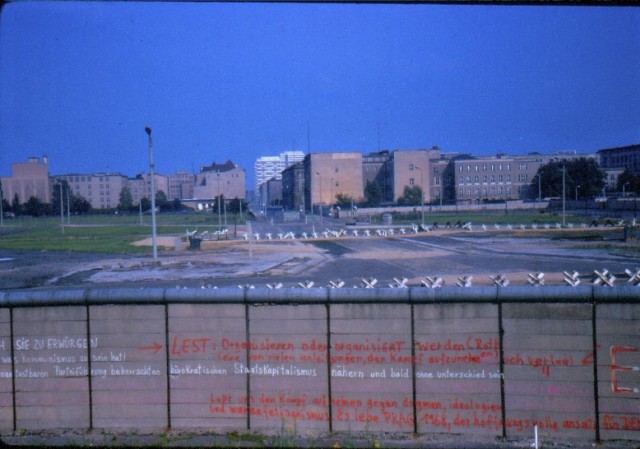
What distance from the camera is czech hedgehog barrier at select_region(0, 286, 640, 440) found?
7445 millimetres

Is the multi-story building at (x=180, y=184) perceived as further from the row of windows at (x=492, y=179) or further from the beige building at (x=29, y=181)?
the row of windows at (x=492, y=179)

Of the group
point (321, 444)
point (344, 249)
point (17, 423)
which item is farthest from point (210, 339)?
point (344, 249)

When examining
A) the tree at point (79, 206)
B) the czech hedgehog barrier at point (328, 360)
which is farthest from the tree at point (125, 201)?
the czech hedgehog barrier at point (328, 360)

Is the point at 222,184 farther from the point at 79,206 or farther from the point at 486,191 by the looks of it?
the point at 486,191

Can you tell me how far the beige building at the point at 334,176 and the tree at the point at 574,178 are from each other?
35.3 m

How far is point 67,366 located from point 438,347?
554 cm

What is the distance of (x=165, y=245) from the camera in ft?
152

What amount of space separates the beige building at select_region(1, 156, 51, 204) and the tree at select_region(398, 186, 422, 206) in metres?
69.5

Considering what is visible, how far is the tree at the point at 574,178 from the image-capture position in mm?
→ 74750

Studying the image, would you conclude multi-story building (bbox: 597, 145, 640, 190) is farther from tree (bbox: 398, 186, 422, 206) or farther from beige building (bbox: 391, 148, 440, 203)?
tree (bbox: 398, 186, 422, 206)

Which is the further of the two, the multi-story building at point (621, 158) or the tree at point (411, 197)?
the tree at point (411, 197)

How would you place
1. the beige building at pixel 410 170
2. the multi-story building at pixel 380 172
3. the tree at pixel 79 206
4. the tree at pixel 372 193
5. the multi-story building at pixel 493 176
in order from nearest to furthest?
the multi-story building at pixel 493 176, the tree at pixel 79 206, the beige building at pixel 410 170, the tree at pixel 372 193, the multi-story building at pixel 380 172

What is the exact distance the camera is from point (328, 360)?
783cm

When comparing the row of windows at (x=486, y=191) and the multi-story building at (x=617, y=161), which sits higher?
the multi-story building at (x=617, y=161)
